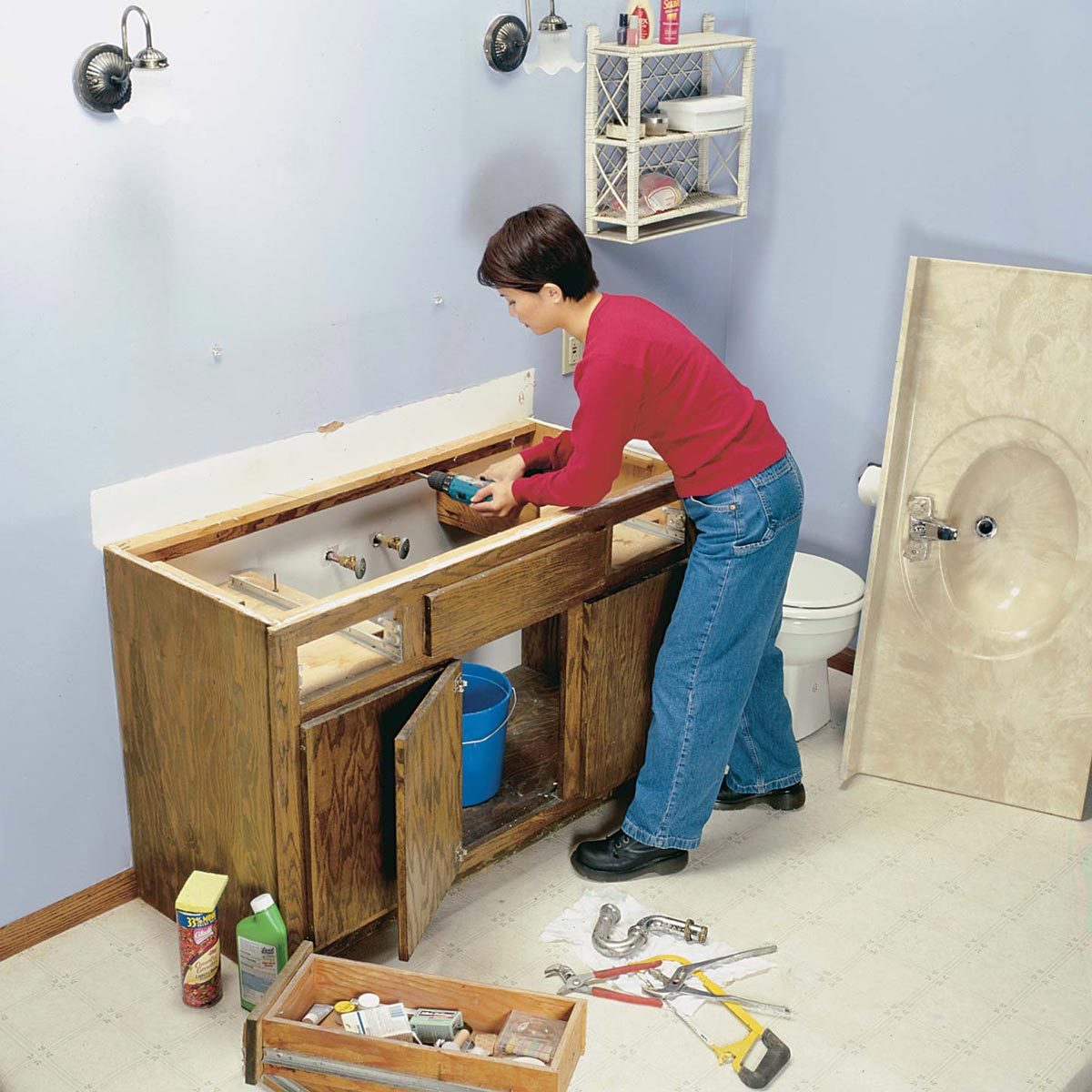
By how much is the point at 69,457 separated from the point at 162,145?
0.55m

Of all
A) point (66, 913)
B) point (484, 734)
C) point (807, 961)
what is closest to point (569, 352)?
point (484, 734)

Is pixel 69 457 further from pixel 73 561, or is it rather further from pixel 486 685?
pixel 486 685

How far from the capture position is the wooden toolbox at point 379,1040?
2084 millimetres

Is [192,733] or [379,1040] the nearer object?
[379,1040]

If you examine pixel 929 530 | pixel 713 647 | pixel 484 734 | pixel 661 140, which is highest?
pixel 661 140

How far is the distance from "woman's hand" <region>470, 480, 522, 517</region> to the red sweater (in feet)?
0.09

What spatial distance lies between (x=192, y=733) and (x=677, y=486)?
100 centimetres

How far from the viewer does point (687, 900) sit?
276cm

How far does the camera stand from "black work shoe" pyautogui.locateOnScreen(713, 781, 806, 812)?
3068mm

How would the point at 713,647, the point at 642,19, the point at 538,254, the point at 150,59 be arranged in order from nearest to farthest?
1. the point at 150,59
2. the point at 538,254
3. the point at 713,647
4. the point at 642,19

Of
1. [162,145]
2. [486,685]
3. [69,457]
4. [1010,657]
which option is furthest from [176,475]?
[1010,657]

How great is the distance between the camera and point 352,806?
2406 millimetres

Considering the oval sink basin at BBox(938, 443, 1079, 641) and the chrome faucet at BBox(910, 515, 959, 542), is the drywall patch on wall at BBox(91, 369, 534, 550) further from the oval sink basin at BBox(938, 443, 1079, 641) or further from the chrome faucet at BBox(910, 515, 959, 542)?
the oval sink basin at BBox(938, 443, 1079, 641)

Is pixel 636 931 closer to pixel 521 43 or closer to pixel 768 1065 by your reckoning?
pixel 768 1065
